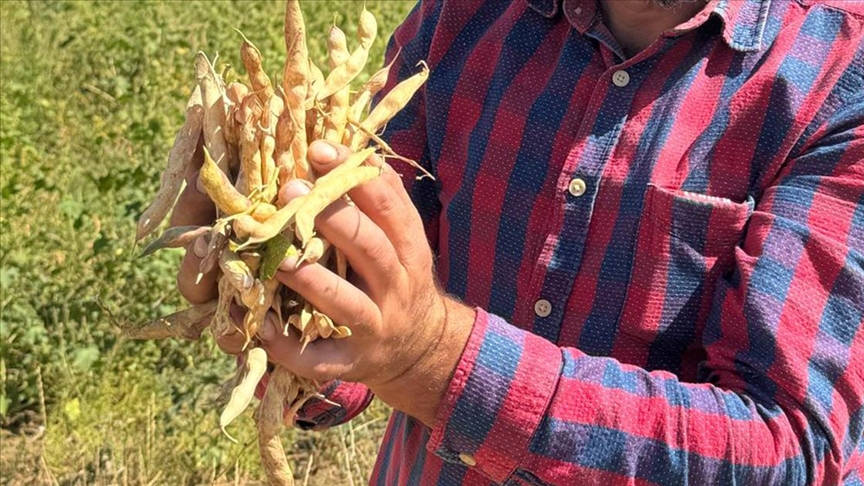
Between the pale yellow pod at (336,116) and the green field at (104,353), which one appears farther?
the green field at (104,353)

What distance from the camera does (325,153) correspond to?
4.19 feet

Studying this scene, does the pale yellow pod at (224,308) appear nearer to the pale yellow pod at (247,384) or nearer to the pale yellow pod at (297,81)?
the pale yellow pod at (247,384)

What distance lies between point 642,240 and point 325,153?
53 centimetres

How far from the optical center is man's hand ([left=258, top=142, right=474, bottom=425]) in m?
1.23

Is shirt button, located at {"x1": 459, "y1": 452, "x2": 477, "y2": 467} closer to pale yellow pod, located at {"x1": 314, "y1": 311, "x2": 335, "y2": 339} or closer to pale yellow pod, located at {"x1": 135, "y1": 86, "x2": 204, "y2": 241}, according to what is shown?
pale yellow pod, located at {"x1": 314, "y1": 311, "x2": 335, "y2": 339}

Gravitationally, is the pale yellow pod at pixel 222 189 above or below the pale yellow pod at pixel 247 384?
above

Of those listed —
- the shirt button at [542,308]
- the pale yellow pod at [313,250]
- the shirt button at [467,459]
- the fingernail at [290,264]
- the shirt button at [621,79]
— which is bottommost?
the shirt button at [467,459]

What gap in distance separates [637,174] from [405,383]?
47 centimetres

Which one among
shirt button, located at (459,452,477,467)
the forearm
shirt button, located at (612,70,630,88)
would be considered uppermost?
shirt button, located at (612,70,630,88)

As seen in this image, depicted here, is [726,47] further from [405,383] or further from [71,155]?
[71,155]

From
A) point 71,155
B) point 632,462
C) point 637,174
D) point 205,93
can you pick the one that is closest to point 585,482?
point 632,462

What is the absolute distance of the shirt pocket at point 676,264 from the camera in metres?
1.54

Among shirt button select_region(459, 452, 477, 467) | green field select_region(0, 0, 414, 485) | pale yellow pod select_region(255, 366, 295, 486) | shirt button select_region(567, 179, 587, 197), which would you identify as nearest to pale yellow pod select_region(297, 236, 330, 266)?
pale yellow pod select_region(255, 366, 295, 486)

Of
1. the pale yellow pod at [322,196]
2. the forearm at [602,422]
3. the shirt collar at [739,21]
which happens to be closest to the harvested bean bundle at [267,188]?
the pale yellow pod at [322,196]
